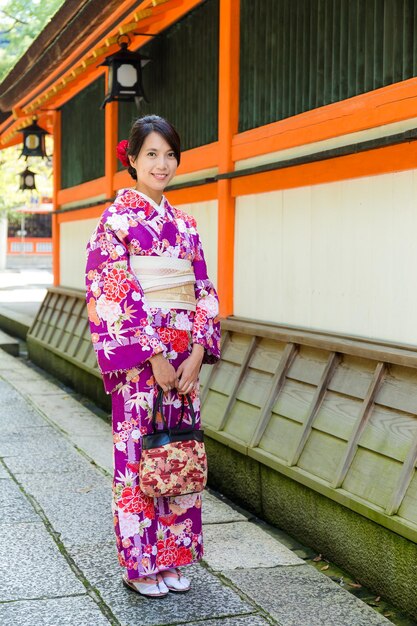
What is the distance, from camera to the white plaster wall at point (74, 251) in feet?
34.3

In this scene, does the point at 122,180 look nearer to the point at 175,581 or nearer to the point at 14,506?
the point at 14,506

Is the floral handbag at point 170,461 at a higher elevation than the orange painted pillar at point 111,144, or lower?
lower

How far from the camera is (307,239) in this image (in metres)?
5.12

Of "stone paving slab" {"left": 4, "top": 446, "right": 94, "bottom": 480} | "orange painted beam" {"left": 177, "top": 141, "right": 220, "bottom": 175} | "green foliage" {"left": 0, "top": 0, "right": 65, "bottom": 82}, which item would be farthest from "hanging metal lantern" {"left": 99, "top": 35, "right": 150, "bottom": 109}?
"green foliage" {"left": 0, "top": 0, "right": 65, "bottom": 82}

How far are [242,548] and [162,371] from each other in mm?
1201

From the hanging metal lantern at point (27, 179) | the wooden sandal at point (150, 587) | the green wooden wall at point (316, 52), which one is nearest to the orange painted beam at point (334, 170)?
the green wooden wall at point (316, 52)

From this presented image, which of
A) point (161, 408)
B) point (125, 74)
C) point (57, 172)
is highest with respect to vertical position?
point (125, 74)

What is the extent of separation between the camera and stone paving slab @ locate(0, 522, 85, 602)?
3592mm

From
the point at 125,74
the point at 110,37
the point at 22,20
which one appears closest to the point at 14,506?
the point at 125,74

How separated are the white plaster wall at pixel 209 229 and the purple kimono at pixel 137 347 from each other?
270cm

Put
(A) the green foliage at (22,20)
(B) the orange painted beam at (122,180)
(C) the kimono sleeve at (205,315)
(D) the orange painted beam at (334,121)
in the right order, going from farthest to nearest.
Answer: (A) the green foliage at (22,20), (B) the orange painted beam at (122,180), (D) the orange painted beam at (334,121), (C) the kimono sleeve at (205,315)

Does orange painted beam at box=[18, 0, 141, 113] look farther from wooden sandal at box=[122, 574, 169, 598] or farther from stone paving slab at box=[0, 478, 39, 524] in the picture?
wooden sandal at box=[122, 574, 169, 598]

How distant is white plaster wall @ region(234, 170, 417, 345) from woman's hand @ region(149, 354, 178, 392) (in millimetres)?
1240

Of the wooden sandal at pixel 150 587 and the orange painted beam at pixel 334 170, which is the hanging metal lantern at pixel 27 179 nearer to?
the orange painted beam at pixel 334 170
